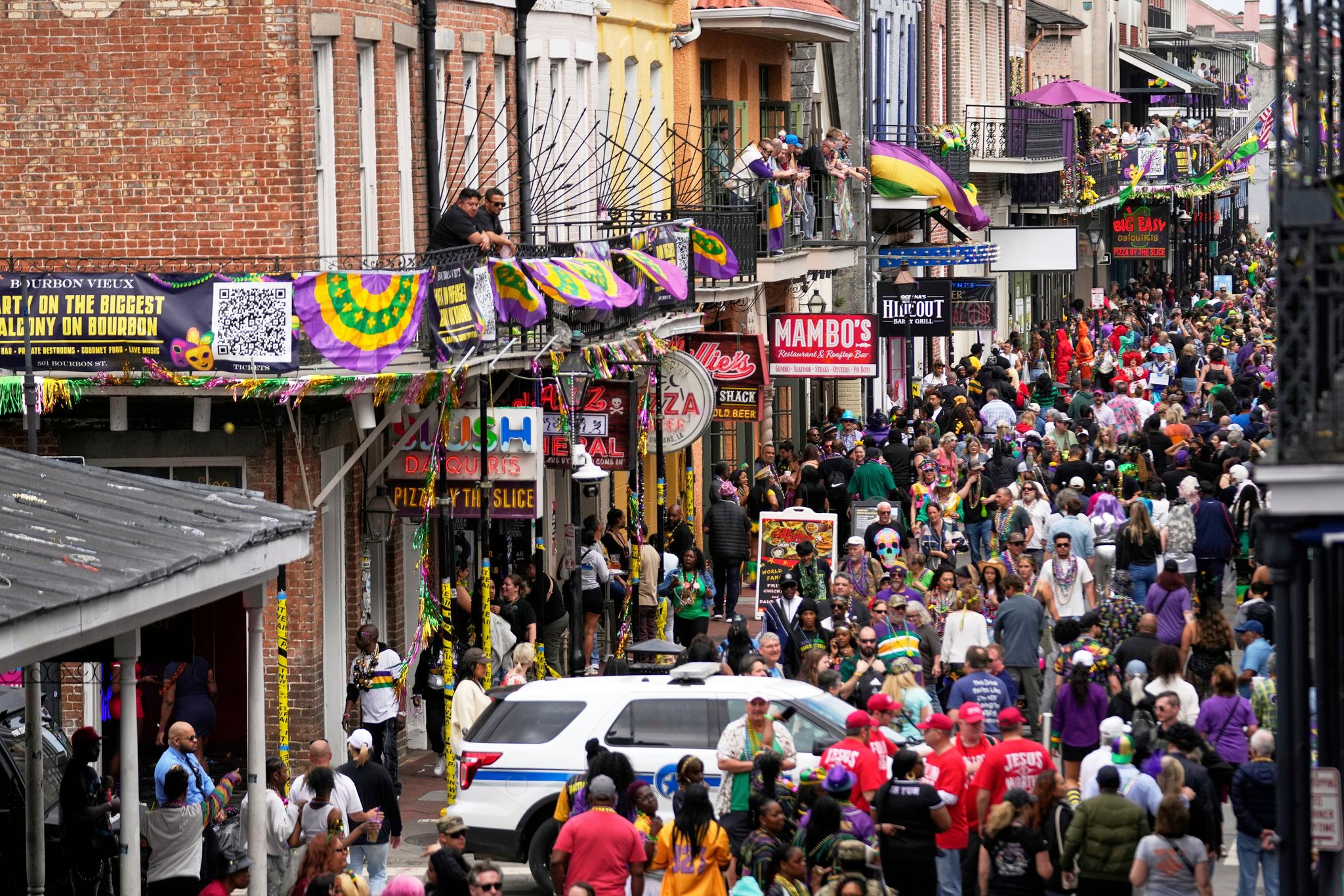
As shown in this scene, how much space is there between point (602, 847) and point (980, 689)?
4.54 metres

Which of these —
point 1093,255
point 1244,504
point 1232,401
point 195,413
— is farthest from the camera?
point 1093,255

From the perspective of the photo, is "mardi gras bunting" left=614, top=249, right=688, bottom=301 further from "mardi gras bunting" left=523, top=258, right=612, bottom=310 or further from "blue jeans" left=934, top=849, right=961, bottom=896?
"blue jeans" left=934, top=849, right=961, bottom=896

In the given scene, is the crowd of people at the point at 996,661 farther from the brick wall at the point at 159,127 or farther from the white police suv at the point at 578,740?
the brick wall at the point at 159,127

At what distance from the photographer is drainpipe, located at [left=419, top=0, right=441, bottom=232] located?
72.8ft

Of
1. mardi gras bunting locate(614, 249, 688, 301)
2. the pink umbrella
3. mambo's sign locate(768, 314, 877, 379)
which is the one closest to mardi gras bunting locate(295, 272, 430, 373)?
mardi gras bunting locate(614, 249, 688, 301)

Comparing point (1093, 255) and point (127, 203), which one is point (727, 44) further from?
point (1093, 255)

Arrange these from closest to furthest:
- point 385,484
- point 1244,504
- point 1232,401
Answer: point 385,484 < point 1244,504 < point 1232,401

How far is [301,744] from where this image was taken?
64.6 feet

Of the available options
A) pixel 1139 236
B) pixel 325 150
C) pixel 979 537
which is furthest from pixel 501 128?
pixel 1139 236

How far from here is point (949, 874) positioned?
1435 centimetres

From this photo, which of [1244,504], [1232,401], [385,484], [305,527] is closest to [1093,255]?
[1232,401]

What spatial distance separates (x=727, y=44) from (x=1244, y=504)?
13.2m

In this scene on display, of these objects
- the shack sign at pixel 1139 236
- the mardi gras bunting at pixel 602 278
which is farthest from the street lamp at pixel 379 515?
the shack sign at pixel 1139 236

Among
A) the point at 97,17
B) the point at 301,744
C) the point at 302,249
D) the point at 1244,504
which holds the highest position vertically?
the point at 97,17
